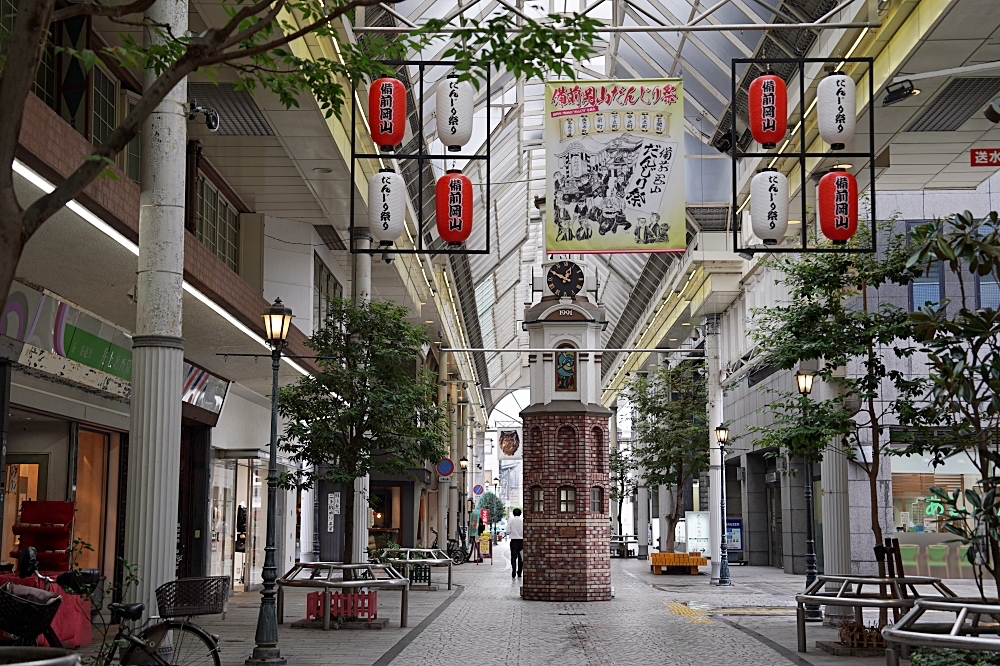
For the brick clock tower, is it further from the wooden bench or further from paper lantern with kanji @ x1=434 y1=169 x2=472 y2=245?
the wooden bench

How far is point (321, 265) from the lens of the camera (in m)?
25.9

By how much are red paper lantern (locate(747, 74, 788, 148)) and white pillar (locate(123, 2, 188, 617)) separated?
21.1 feet

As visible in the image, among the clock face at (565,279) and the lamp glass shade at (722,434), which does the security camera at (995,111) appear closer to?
the clock face at (565,279)

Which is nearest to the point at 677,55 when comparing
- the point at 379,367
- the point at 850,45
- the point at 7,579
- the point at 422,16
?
the point at 422,16

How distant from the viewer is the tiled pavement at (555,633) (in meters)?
13.4

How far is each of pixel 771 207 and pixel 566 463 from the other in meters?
10.1

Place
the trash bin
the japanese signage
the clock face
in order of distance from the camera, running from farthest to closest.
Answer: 1. the clock face
2. the japanese signage
3. the trash bin

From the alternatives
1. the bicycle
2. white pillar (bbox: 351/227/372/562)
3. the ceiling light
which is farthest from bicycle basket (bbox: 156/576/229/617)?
white pillar (bbox: 351/227/372/562)

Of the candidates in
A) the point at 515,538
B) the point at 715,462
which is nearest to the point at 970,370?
the point at 715,462

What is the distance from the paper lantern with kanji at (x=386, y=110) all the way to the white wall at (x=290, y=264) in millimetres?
9792

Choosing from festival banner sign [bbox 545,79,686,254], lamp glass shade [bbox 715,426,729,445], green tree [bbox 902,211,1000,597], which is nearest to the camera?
green tree [bbox 902,211,1000,597]

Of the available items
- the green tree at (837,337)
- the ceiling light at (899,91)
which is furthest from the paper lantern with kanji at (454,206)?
the ceiling light at (899,91)

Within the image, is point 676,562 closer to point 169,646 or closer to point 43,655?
point 169,646

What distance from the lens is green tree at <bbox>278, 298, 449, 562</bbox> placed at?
1780 centimetres
